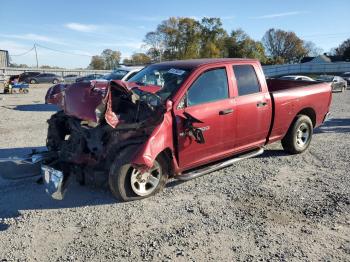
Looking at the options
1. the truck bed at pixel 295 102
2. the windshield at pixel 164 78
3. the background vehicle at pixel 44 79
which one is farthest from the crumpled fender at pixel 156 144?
the background vehicle at pixel 44 79

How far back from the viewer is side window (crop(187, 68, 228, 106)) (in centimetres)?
533

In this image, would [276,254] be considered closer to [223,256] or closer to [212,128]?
[223,256]

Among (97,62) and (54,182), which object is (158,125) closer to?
(54,182)

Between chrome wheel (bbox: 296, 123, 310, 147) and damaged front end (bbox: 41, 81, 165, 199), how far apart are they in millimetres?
3659

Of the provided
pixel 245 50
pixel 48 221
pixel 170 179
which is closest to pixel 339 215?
pixel 170 179

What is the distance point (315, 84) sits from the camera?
774 cm

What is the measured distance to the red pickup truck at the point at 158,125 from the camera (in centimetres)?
480

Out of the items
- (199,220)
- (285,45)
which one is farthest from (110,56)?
(199,220)

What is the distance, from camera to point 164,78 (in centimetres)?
568

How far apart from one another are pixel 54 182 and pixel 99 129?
897 mm

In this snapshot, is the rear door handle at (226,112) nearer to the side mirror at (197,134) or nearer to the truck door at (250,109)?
the truck door at (250,109)

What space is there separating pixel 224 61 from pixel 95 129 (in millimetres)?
2329

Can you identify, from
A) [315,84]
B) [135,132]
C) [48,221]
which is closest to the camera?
[48,221]

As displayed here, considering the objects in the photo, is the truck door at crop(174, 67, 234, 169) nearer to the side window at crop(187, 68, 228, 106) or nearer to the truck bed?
the side window at crop(187, 68, 228, 106)
